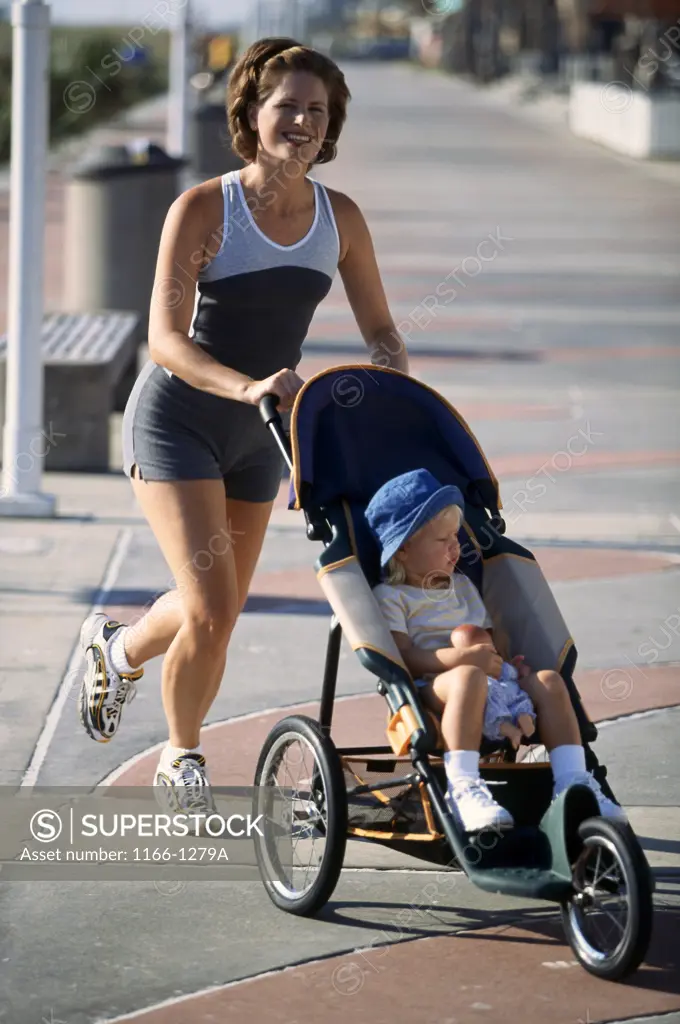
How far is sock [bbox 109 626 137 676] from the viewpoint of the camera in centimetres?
544

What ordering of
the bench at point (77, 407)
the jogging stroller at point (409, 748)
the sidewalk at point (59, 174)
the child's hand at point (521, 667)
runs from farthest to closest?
the sidewalk at point (59, 174) < the bench at point (77, 407) < the child's hand at point (521, 667) < the jogging stroller at point (409, 748)

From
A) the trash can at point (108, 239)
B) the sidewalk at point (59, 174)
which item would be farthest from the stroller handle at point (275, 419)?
the sidewalk at point (59, 174)

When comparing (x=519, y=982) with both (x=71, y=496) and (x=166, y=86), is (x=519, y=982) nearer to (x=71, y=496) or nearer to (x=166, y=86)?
(x=71, y=496)

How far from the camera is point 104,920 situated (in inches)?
180

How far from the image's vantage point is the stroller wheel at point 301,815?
4.46 m

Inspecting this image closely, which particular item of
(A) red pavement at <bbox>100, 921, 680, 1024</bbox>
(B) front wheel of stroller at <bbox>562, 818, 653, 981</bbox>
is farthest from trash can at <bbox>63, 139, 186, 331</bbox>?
(B) front wheel of stroller at <bbox>562, 818, 653, 981</bbox>

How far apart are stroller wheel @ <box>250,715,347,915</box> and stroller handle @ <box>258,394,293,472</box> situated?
2.25ft

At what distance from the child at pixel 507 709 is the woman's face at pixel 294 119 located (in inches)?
53.9

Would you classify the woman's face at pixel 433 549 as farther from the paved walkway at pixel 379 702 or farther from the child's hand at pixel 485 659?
the paved walkway at pixel 379 702

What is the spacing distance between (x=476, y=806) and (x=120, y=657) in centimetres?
155

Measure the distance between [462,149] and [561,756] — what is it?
36046 mm

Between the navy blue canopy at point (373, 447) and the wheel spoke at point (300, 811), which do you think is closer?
the wheel spoke at point (300, 811)

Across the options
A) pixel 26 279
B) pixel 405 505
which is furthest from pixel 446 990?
pixel 26 279

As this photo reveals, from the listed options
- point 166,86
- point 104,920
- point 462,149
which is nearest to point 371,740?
point 104,920
